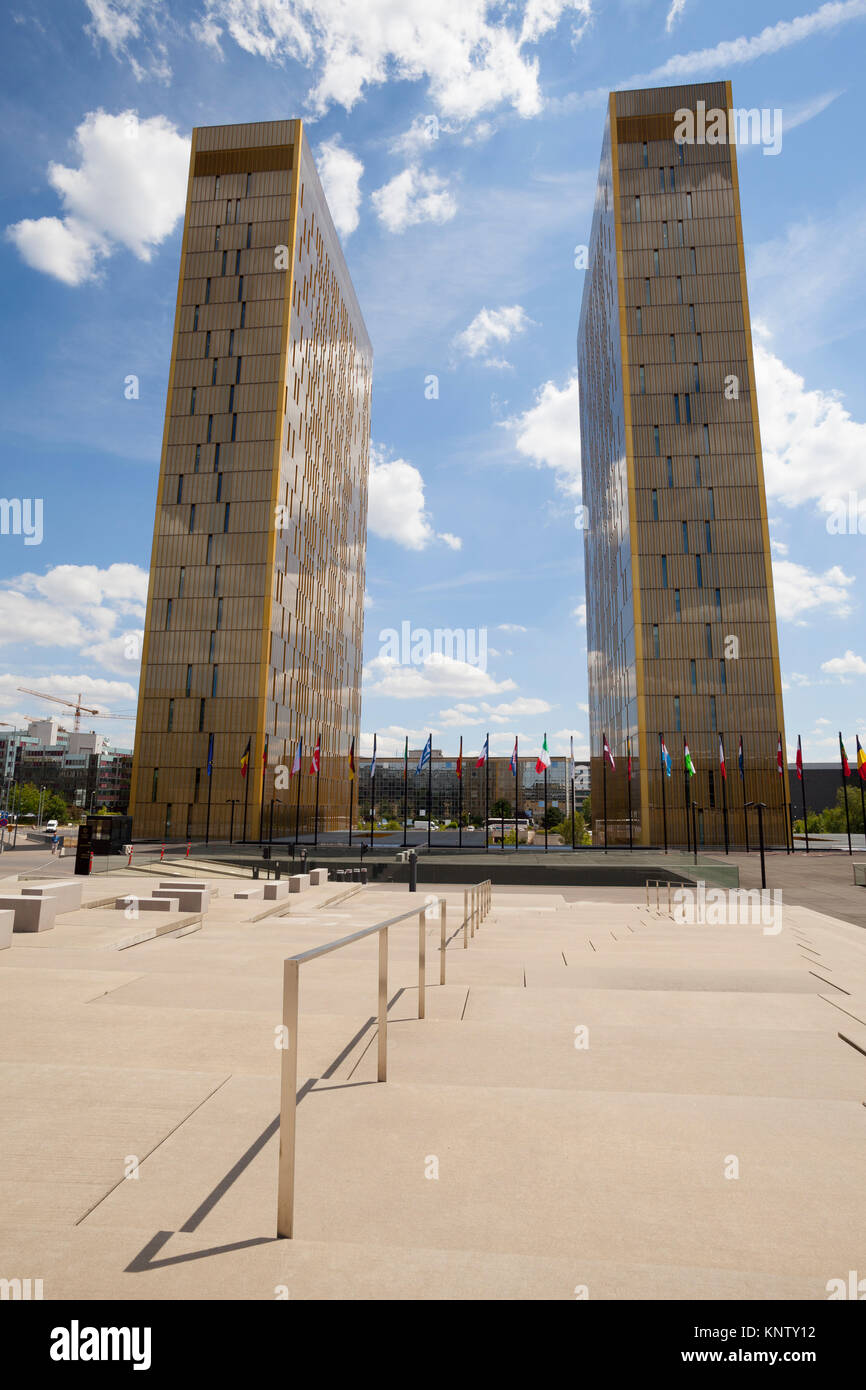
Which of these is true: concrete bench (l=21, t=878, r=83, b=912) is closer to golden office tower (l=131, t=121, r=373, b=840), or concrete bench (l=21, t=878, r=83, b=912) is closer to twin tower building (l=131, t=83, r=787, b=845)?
twin tower building (l=131, t=83, r=787, b=845)

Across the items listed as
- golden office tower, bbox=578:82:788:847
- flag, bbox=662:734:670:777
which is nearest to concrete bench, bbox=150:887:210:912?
flag, bbox=662:734:670:777

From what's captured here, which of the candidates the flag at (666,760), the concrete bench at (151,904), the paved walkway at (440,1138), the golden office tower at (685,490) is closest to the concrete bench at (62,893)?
the concrete bench at (151,904)

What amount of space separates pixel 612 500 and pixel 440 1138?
65.2m

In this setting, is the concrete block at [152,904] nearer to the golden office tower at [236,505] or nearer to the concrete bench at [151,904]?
the concrete bench at [151,904]

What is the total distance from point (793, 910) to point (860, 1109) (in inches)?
491

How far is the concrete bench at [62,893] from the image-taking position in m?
11.4

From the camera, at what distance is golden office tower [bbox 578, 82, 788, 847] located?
164 feet

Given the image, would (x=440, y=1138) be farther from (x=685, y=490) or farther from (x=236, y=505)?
(x=236, y=505)

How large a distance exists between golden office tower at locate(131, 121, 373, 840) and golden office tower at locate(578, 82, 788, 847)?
25.9m

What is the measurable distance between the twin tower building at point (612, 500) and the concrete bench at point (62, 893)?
123ft

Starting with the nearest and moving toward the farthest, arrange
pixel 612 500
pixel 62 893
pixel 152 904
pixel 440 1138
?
1. pixel 440 1138
2. pixel 62 893
3. pixel 152 904
4. pixel 612 500

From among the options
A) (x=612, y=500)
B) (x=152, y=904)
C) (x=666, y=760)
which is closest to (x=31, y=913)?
(x=152, y=904)

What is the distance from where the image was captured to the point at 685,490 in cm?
5372
